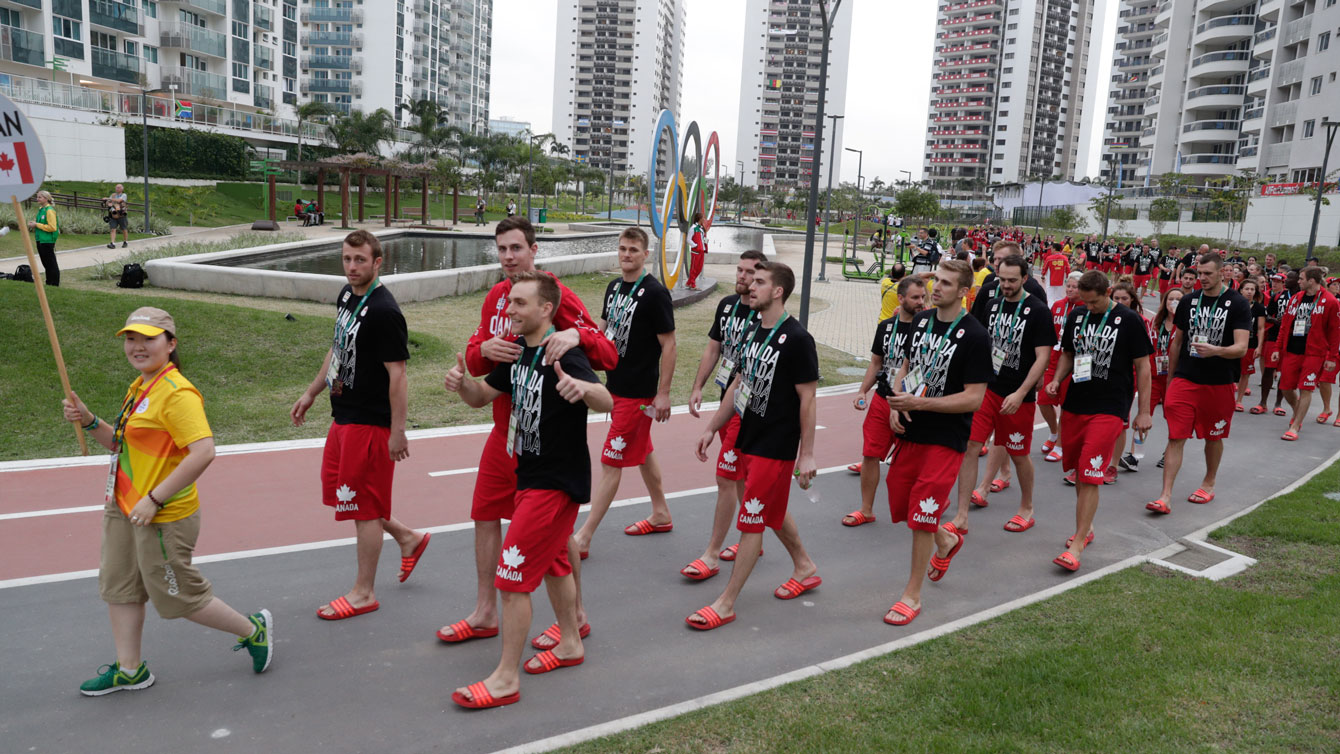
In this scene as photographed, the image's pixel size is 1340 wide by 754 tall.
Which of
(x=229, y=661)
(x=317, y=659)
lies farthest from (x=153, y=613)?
(x=317, y=659)

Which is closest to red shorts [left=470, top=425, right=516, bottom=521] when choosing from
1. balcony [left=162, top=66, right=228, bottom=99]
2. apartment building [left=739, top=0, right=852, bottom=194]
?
balcony [left=162, top=66, right=228, bottom=99]

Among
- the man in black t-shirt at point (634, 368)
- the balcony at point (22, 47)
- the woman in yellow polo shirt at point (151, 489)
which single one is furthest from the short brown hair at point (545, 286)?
the balcony at point (22, 47)

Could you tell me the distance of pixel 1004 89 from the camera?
14712cm

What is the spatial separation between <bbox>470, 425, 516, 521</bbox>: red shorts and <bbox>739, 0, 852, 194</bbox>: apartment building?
17133 cm

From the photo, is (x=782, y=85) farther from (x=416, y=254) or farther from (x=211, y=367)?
(x=211, y=367)

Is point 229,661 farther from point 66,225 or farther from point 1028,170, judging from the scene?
point 1028,170

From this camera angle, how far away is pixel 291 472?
7906mm

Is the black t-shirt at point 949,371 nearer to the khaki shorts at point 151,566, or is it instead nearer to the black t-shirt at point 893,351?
the black t-shirt at point 893,351

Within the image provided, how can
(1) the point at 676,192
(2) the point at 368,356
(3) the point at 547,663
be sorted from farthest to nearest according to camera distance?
1. (1) the point at 676,192
2. (2) the point at 368,356
3. (3) the point at 547,663

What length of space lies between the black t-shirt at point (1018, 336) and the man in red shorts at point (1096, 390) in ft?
0.77

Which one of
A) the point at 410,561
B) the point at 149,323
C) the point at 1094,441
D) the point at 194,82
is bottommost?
the point at 410,561

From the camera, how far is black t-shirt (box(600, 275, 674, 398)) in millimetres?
6242

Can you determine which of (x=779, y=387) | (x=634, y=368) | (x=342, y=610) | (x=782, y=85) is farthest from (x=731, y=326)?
(x=782, y=85)

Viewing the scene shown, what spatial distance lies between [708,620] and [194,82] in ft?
220
